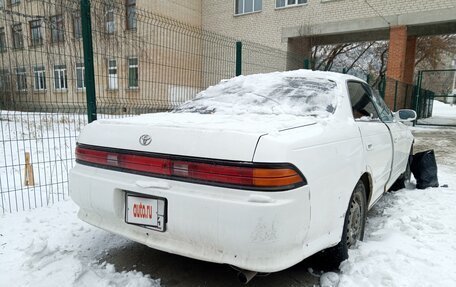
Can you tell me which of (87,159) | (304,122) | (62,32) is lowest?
(87,159)

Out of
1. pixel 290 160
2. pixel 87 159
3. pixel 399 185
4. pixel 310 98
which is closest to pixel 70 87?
pixel 87 159

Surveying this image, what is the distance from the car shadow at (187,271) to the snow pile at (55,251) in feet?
0.35

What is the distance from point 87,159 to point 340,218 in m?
1.83

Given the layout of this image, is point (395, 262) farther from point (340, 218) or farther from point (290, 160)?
point (290, 160)

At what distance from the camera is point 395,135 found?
3756mm

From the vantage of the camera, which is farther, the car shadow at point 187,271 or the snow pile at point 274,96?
the snow pile at point 274,96

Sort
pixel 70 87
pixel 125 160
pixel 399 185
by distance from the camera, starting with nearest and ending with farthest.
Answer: pixel 125 160, pixel 70 87, pixel 399 185

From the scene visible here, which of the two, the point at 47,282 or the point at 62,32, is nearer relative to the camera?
the point at 47,282

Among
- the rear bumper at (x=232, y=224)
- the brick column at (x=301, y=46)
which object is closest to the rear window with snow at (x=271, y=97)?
the rear bumper at (x=232, y=224)

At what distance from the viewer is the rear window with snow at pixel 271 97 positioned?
2.73m

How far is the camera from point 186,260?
275 cm

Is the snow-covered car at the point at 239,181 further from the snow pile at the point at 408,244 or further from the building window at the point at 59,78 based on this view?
the building window at the point at 59,78

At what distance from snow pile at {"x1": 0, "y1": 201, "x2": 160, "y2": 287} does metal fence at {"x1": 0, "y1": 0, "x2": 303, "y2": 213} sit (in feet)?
1.65

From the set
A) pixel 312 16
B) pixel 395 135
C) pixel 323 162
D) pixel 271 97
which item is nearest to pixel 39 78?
pixel 271 97
